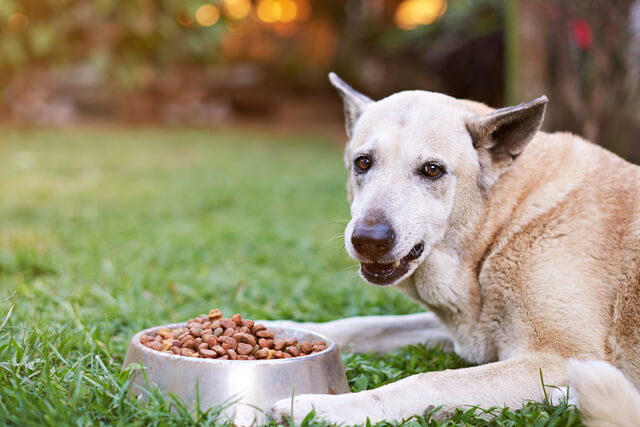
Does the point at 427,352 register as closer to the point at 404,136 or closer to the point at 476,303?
the point at 476,303

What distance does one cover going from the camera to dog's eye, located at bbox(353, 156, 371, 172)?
2.80m

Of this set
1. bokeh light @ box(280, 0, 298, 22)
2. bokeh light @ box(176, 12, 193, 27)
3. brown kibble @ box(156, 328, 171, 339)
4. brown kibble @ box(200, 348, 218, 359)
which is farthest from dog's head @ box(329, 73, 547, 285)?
bokeh light @ box(280, 0, 298, 22)

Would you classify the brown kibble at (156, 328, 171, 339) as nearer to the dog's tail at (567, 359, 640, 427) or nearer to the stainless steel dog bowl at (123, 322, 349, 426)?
the stainless steel dog bowl at (123, 322, 349, 426)

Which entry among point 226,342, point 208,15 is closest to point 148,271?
point 226,342

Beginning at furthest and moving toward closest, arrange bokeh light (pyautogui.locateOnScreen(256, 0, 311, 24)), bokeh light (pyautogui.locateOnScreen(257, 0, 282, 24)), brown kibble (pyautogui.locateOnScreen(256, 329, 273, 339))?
bokeh light (pyautogui.locateOnScreen(257, 0, 282, 24)), bokeh light (pyautogui.locateOnScreen(256, 0, 311, 24)), brown kibble (pyautogui.locateOnScreen(256, 329, 273, 339))

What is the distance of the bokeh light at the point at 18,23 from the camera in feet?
38.8

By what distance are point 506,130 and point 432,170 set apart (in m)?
0.37

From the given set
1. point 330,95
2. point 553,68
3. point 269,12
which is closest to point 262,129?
point 330,95

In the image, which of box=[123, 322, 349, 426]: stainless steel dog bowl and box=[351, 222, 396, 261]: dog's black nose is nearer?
box=[123, 322, 349, 426]: stainless steel dog bowl

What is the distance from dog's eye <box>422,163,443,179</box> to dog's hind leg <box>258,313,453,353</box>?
726 mm

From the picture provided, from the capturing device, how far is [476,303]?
2717 mm

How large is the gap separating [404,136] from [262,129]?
14.3 metres

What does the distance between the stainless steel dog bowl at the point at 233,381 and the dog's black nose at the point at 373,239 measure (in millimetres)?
471

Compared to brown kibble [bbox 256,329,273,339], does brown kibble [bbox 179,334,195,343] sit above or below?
above
